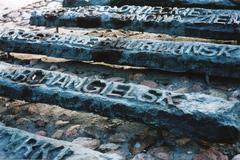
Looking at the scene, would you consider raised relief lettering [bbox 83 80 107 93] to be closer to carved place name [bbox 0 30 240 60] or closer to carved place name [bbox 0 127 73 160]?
carved place name [bbox 0 127 73 160]

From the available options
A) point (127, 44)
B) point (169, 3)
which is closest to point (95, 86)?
point (127, 44)

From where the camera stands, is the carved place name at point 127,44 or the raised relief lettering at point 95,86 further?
the carved place name at point 127,44

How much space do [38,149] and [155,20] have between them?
2.06 m

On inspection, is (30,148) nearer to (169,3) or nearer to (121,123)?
(121,123)

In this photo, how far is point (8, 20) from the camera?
5.87 meters

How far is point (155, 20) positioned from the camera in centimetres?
401

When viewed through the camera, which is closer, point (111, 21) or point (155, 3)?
point (111, 21)

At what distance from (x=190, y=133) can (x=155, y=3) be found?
2660 millimetres

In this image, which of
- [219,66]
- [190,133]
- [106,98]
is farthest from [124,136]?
[219,66]

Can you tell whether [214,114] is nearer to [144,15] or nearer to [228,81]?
[228,81]

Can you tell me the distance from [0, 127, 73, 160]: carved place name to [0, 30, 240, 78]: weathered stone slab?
1.36 metres

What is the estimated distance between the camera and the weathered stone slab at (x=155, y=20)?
12.2 ft

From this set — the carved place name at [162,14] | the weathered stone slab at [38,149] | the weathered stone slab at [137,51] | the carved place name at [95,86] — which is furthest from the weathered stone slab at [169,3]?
the weathered stone slab at [38,149]

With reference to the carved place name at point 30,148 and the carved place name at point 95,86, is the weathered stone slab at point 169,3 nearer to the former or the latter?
the carved place name at point 95,86
